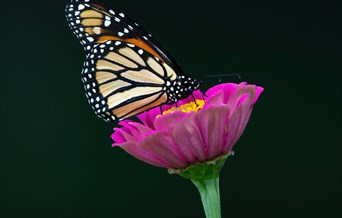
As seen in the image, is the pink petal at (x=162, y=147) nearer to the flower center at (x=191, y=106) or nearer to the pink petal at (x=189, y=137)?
the pink petal at (x=189, y=137)

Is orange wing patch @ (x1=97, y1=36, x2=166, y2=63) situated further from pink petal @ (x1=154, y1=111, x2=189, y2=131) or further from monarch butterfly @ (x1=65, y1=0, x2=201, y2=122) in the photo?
pink petal @ (x1=154, y1=111, x2=189, y2=131)

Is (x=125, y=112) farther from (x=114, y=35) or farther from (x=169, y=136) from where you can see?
(x=169, y=136)

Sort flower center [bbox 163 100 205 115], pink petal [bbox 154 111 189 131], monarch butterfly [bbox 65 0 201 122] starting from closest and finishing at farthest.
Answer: pink petal [bbox 154 111 189 131], flower center [bbox 163 100 205 115], monarch butterfly [bbox 65 0 201 122]

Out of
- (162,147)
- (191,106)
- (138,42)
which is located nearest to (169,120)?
(162,147)

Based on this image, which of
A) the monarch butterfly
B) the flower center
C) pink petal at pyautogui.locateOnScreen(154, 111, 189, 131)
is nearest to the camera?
pink petal at pyautogui.locateOnScreen(154, 111, 189, 131)

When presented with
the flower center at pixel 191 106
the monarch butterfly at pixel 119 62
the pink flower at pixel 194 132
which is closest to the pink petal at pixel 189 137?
the pink flower at pixel 194 132

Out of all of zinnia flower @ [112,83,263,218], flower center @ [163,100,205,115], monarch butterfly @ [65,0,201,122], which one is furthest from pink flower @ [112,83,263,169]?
monarch butterfly @ [65,0,201,122]

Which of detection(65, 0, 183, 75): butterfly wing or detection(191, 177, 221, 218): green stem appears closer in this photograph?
detection(191, 177, 221, 218): green stem
